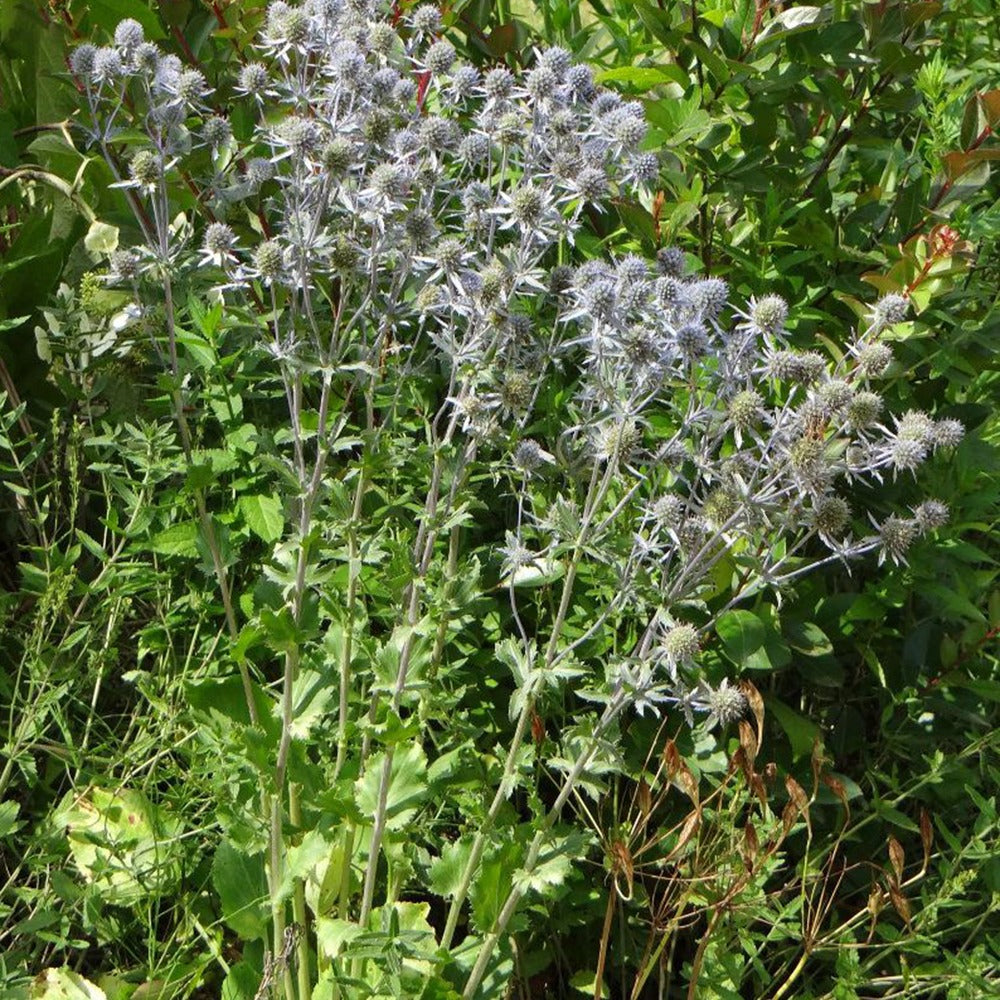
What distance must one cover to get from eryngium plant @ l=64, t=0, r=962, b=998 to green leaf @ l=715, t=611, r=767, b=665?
7 centimetres

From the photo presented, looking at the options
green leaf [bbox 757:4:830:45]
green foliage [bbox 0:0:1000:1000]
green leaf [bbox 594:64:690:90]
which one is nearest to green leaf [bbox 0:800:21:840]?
green foliage [bbox 0:0:1000:1000]

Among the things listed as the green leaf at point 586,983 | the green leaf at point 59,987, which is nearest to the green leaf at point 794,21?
the green leaf at point 586,983

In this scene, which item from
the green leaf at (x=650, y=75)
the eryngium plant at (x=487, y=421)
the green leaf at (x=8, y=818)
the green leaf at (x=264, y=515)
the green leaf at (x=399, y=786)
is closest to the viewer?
the eryngium plant at (x=487, y=421)

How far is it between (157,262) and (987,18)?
2687 millimetres

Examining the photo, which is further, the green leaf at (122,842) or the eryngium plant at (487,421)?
the green leaf at (122,842)

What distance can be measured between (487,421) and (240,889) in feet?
3.53

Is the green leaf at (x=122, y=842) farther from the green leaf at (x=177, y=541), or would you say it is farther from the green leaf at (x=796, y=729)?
the green leaf at (x=796, y=729)

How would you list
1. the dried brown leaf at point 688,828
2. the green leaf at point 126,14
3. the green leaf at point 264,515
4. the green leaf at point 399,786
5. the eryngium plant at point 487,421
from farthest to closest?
the green leaf at point 126,14
the green leaf at point 264,515
the green leaf at point 399,786
the dried brown leaf at point 688,828
the eryngium plant at point 487,421

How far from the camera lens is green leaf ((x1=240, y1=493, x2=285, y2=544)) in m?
3.06

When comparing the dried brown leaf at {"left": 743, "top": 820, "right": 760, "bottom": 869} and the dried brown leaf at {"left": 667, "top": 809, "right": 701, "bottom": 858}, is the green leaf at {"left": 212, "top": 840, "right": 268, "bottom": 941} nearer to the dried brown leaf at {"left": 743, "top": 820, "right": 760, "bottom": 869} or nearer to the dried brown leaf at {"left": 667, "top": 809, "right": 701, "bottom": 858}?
the dried brown leaf at {"left": 667, "top": 809, "right": 701, "bottom": 858}

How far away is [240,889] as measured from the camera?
277 centimetres

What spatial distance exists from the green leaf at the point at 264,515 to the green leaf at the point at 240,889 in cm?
66

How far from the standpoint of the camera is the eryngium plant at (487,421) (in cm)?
224

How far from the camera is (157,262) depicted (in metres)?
2.58
